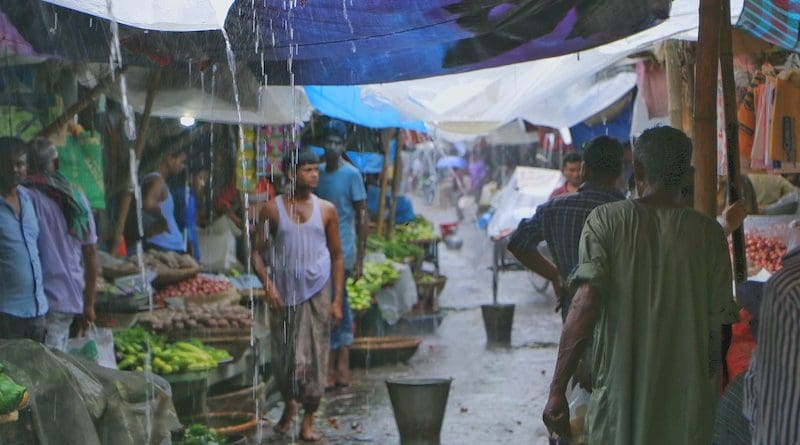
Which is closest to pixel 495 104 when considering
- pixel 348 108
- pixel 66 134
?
pixel 348 108

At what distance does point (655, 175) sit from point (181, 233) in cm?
840

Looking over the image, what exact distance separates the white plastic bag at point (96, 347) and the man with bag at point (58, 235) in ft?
0.30

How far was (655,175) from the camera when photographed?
4.15 meters

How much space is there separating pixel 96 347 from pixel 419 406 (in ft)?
7.14

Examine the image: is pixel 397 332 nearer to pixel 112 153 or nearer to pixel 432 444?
pixel 112 153

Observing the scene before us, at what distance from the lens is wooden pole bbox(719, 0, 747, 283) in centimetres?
520

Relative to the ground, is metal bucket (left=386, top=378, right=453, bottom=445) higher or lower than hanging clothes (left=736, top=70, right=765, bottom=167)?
lower

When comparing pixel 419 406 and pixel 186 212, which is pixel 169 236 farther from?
pixel 419 406

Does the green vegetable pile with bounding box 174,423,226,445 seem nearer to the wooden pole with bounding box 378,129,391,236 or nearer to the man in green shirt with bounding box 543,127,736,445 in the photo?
the man in green shirt with bounding box 543,127,736,445

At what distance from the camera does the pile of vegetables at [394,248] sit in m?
14.1

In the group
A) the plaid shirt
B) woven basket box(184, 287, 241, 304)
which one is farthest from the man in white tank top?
the plaid shirt

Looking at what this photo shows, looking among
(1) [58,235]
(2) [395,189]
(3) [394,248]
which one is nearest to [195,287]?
(1) [58,235]

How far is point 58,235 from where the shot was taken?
6938mm

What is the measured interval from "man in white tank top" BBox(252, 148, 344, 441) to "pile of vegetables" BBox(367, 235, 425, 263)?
5.65 m
